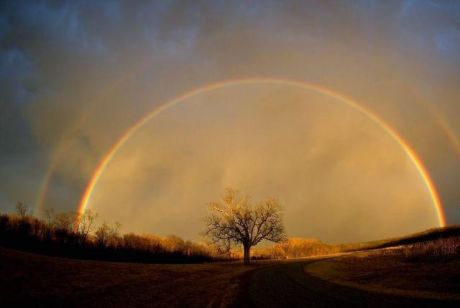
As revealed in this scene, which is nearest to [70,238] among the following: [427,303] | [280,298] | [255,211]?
[255,211]

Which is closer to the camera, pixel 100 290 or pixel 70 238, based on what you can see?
pixel 100 290

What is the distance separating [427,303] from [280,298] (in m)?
6.66

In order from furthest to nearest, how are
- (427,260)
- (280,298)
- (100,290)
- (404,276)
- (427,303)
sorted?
(427,260), (404,276), (100,290), (280,298), (427,303)

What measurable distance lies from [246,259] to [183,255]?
11.7 metres

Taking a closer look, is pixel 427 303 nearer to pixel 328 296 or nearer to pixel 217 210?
pixel 328 296

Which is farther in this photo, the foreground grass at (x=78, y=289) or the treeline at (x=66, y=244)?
the treeline at (x=66, y=244)

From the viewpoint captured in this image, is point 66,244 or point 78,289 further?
point 66,244

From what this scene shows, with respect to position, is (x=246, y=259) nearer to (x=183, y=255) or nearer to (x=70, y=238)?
(x=183, y=255)

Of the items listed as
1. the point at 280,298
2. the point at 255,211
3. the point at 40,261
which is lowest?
the point at 280,298

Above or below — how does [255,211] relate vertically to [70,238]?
above

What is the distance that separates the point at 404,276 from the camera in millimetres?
24859

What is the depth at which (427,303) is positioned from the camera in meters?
15.0

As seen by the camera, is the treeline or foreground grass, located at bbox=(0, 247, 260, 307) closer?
foreground grass, located at bbox=(0, 247, 260, 307)

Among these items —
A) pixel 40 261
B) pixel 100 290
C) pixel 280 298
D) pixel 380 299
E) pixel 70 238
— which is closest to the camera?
pixel 380 299
